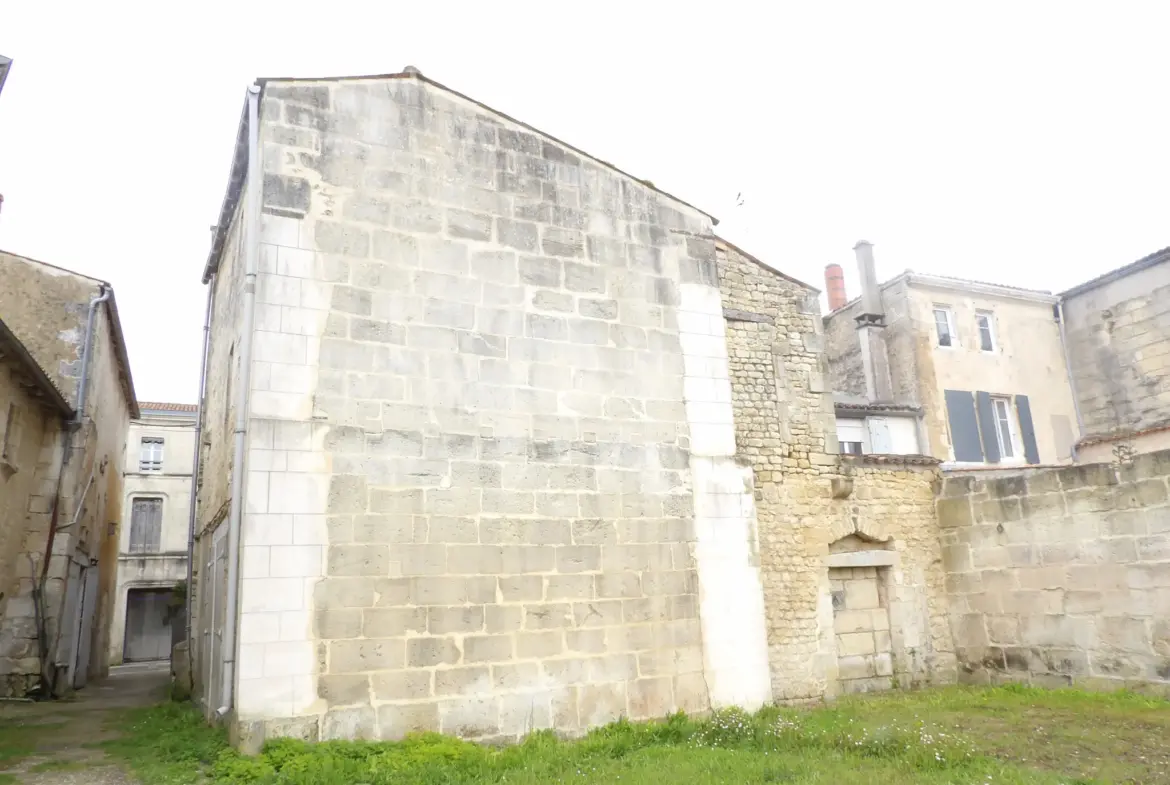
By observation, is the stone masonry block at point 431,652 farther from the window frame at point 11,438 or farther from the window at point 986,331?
the window at point 986,331

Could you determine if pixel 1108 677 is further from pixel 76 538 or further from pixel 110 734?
pixel 76 538

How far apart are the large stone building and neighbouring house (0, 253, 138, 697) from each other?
10.8 feet

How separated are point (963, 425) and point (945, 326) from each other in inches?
104

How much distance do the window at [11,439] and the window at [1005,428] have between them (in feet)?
68.3

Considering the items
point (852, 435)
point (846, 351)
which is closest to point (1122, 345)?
point (846, 351)

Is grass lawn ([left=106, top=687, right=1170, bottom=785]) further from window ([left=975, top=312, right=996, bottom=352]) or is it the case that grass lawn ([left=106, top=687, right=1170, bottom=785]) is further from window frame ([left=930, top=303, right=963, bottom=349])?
window ([left=975, top=312, right=996, bottom=352])

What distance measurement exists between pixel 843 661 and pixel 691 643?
2.68 meters

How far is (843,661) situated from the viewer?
10188 mm

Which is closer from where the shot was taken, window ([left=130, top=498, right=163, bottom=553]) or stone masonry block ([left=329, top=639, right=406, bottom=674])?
stone masonry block ([left=329, top=639, right=406, bottom=674])

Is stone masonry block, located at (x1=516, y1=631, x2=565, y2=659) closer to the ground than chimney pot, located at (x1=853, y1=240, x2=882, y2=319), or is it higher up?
closer to the ground

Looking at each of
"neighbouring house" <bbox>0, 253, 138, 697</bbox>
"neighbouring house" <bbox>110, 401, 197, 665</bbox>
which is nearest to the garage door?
"neighbouring house" <bbox>110, 401, 197, 665</bbox>

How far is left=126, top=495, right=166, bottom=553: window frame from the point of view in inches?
1095

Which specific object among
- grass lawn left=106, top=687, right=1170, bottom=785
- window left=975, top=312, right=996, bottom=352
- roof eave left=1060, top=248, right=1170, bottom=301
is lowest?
grass lawn left=106, top=687, right=1170, bottom=785

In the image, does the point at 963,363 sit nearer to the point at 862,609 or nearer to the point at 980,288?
the point at 980,288
